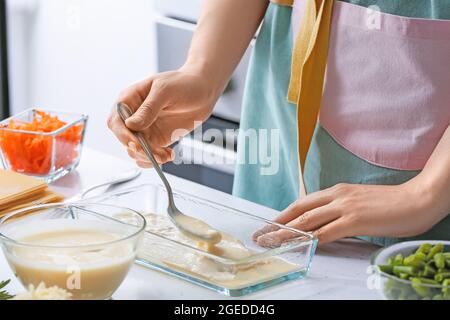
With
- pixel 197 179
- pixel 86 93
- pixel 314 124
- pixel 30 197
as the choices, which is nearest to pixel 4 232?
pixel 30 197

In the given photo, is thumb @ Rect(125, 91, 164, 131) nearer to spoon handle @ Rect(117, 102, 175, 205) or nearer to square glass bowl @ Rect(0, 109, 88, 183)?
spoon handle @ Rect(117, 102, 175, 205)

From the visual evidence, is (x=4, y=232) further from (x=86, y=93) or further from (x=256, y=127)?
(x=86, y=93)

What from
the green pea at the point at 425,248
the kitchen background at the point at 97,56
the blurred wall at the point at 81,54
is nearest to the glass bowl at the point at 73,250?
the green pea at the point at 425,248

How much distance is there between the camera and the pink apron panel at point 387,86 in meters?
1.19

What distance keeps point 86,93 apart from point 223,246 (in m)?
1.79

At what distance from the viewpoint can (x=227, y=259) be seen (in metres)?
0.96

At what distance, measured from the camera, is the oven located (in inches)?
90.7

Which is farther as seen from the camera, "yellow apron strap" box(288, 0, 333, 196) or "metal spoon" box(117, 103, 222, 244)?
"yellow apron strap" box(288, 0, 333, 196)

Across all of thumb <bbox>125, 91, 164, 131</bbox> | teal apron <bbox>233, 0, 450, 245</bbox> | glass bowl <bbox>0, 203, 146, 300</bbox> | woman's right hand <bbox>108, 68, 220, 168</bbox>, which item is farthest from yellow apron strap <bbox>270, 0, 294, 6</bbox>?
glass bowl <bbox>0, 203, 146, 300</bbox>

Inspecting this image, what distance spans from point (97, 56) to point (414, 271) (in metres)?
1.89

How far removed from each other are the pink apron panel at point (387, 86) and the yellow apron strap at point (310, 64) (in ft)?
0.05

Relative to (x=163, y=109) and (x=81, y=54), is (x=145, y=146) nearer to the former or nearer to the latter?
(x=163, y=109)

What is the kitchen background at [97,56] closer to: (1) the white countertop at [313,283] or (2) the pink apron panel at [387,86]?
(2) the pink apron panel at [387,86]

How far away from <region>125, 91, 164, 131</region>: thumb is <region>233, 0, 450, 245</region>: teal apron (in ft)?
0.80
